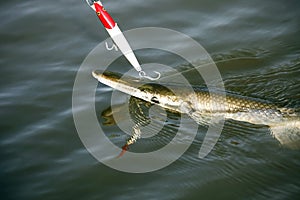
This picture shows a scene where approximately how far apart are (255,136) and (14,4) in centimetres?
440

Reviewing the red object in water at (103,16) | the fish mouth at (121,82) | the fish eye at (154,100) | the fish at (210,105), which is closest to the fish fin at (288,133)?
the fish at (210,105)

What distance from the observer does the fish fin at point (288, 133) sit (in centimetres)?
368

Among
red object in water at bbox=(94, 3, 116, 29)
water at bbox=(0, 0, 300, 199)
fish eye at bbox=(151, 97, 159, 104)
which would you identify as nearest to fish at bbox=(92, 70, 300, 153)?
fish eye at bbox=(151, 97, 159, 104)

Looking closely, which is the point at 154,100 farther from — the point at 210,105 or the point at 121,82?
the point at 210,105

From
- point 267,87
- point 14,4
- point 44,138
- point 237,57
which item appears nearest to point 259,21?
point 237,57

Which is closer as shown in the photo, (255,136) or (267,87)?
(255,136)

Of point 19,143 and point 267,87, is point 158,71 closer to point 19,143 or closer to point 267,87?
point 267,87

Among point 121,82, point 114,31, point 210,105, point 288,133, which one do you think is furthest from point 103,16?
point 288,133

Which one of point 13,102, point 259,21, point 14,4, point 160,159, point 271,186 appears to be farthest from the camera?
point 14,4

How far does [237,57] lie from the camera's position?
495 cm

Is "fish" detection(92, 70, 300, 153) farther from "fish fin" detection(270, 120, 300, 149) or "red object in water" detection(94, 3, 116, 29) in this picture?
"red object in water" detection(94, 3, 116, 29)

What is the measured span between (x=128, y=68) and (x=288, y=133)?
2.00 meters

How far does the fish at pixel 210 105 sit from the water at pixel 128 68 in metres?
0.13

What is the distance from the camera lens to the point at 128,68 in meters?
4.95
